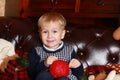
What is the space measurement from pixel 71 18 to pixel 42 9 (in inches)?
9.5

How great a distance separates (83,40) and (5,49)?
473mm

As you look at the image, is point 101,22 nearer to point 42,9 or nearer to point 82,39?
point 42,9

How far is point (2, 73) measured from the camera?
1720 millimetres

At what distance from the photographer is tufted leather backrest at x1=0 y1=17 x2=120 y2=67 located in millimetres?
1927

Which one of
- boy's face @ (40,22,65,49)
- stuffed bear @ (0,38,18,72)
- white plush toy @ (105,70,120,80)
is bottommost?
white plush toy @ (105,70,120,80)

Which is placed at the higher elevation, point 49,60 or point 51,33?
point 51,33

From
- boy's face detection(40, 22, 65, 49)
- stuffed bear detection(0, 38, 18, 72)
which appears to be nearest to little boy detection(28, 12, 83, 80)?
boy's face detection(40, 22, 65, 49)

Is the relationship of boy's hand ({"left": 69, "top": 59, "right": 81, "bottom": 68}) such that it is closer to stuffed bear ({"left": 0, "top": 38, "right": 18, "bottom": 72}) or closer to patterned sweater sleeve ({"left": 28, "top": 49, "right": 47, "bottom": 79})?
patterned sweater sleeve ({"left": 28, "top": 49, "right": 47, "bottom": 79})

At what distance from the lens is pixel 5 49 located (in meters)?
1.80

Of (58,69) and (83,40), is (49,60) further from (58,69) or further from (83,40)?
(83,40)

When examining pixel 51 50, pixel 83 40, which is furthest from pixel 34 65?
pixel 83 40

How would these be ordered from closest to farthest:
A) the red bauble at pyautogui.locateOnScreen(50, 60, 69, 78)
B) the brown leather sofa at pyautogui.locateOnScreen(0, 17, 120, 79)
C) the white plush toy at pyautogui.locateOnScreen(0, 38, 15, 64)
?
the red bauble at pyautogui.locateOnScreen(50, 60, 69, 78)
the white plush toy at pyautogui.locateOnScreen(0, 38, 15, 64)
the brown leather sofa at pyautogui.locateOnScreen(0, 17, 120, 79)

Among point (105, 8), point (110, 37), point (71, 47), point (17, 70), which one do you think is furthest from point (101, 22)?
point (17, 70)

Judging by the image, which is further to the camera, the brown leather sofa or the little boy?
the brown leather sofa
